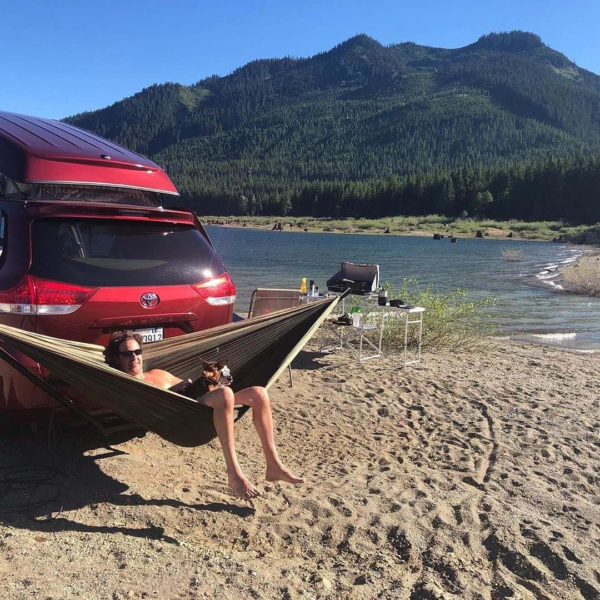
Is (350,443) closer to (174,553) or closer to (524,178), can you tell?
(174,553)

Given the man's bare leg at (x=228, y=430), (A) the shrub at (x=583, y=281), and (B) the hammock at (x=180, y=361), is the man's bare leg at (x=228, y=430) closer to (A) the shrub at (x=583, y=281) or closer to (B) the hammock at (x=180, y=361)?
(B) the hammock at (x=180, y=361)

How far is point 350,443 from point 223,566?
194 centimetres

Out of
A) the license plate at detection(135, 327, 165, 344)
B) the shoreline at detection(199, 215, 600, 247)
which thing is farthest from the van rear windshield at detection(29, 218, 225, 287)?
the shoreline at detection(199, 215, 600, 247)

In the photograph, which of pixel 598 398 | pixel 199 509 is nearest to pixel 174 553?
pixel 199 509

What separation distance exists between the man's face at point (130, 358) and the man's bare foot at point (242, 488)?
0.77 m

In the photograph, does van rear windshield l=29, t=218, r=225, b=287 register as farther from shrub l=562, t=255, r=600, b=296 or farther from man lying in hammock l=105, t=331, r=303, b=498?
shrub l=562, t=255, r=600, b=296

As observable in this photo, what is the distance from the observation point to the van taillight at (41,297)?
3160mm

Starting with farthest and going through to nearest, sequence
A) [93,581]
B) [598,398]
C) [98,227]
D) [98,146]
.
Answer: [598,398] < [98,146] < [98,227] < [93,581]

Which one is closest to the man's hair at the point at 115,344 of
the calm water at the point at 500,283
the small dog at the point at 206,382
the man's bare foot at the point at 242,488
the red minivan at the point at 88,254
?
the red minivan at the point at 88,254

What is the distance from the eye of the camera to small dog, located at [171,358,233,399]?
3428mm

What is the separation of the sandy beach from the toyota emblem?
992mm

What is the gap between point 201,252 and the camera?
3949mm

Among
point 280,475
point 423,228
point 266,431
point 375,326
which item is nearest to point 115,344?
point 266,431

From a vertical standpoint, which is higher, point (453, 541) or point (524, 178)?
point (524, 178)
